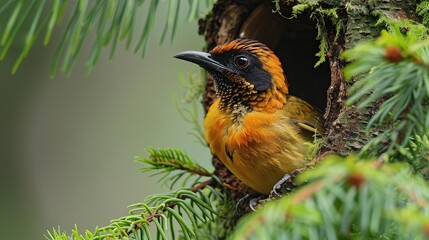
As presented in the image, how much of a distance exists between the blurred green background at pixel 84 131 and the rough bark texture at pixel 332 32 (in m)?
2.42

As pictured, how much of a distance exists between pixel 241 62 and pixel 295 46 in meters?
0.83

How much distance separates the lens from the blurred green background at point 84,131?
6.54 metres

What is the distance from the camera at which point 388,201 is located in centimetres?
141

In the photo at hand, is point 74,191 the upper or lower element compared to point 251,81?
lower

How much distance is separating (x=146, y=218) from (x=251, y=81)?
3.67ft

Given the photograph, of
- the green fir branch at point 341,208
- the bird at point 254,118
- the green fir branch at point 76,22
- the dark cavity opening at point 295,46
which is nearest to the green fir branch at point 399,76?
the green fir branch at point 341,208

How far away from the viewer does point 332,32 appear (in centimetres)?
300

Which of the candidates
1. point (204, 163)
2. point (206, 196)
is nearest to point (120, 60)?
point (204, 163)

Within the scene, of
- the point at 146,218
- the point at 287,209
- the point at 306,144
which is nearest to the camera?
the point at 287,209

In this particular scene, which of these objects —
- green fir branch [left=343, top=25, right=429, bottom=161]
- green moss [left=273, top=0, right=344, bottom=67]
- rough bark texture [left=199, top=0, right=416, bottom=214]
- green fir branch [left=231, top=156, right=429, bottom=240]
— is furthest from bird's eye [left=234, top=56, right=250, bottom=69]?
green fir branch [left=231, top=156, right=429, bottom=240]

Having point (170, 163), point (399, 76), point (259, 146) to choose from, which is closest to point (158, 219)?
point (170, 163)

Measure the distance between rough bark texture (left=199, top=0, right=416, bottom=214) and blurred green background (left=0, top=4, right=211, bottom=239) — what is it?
95.4 inches

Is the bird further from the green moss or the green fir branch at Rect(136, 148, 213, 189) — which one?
the green moss

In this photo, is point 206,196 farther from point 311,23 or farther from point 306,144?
point 311,23
